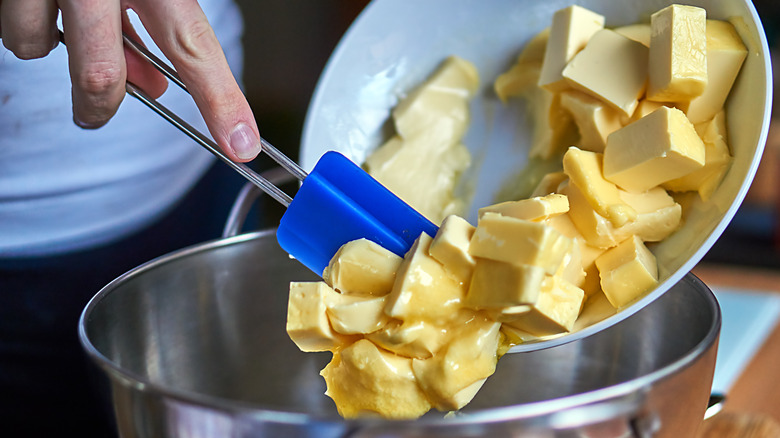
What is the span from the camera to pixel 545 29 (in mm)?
687

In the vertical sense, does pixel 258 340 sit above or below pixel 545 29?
below

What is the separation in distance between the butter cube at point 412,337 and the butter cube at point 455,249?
34mm

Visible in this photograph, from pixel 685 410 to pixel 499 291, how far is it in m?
0.13

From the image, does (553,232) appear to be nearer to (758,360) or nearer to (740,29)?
(740,29)

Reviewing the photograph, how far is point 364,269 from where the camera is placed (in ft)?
1.55

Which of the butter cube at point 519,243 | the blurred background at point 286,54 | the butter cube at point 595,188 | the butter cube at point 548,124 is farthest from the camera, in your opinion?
the blurred background at point 286,54

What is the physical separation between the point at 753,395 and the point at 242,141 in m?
0.70

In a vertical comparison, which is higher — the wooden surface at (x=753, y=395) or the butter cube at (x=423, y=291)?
the butter cube at (x=423, y=291)

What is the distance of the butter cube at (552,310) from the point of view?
1.45 ft

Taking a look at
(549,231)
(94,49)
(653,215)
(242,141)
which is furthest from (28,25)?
(653,215)

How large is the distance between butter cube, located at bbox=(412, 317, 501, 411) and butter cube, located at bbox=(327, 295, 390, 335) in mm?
39

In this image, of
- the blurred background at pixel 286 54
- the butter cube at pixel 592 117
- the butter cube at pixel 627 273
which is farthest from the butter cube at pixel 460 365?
the blurred background at pixel 286 54

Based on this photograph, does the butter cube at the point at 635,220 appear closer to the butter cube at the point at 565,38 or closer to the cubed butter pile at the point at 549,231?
the cubed butter pile at the point at 549,231

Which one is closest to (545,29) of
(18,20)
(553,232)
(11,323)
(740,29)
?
(740,29)
